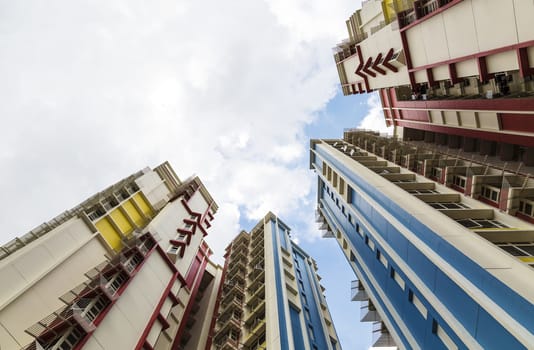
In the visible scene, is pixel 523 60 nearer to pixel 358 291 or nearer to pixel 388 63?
pixel 388 63

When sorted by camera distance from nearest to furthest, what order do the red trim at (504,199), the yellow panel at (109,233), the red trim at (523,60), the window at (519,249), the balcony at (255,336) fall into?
the red trim at (523,60), the window at (519,249), the red trim at (504,199), the balcony at (255,336), the yellow panel at (109,233)

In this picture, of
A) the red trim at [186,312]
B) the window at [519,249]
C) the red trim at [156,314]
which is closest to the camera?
the window at [519,249]

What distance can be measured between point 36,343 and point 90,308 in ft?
11.9

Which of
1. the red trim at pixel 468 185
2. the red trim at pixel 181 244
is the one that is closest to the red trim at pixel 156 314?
the red trim at pixel 181 244

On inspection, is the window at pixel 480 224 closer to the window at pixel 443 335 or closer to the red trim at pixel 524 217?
the red trim at pixel 524 217

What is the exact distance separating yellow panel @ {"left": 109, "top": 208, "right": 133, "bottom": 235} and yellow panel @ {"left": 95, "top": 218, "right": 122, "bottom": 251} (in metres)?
0.83

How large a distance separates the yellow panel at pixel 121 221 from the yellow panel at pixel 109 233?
0.83 metres

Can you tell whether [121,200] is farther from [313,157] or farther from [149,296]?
[313,157]

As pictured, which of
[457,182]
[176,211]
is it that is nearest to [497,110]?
[457,182]

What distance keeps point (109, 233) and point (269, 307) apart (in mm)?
17193

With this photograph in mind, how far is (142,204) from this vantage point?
111ft

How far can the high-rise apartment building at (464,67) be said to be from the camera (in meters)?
13.1

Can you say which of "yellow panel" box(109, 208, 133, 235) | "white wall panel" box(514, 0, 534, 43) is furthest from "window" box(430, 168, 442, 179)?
"yellow panel" box(109, 208, 133, 235)

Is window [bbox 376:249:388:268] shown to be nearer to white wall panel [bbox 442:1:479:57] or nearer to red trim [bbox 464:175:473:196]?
red trim [bbox 464:175:473:196]
